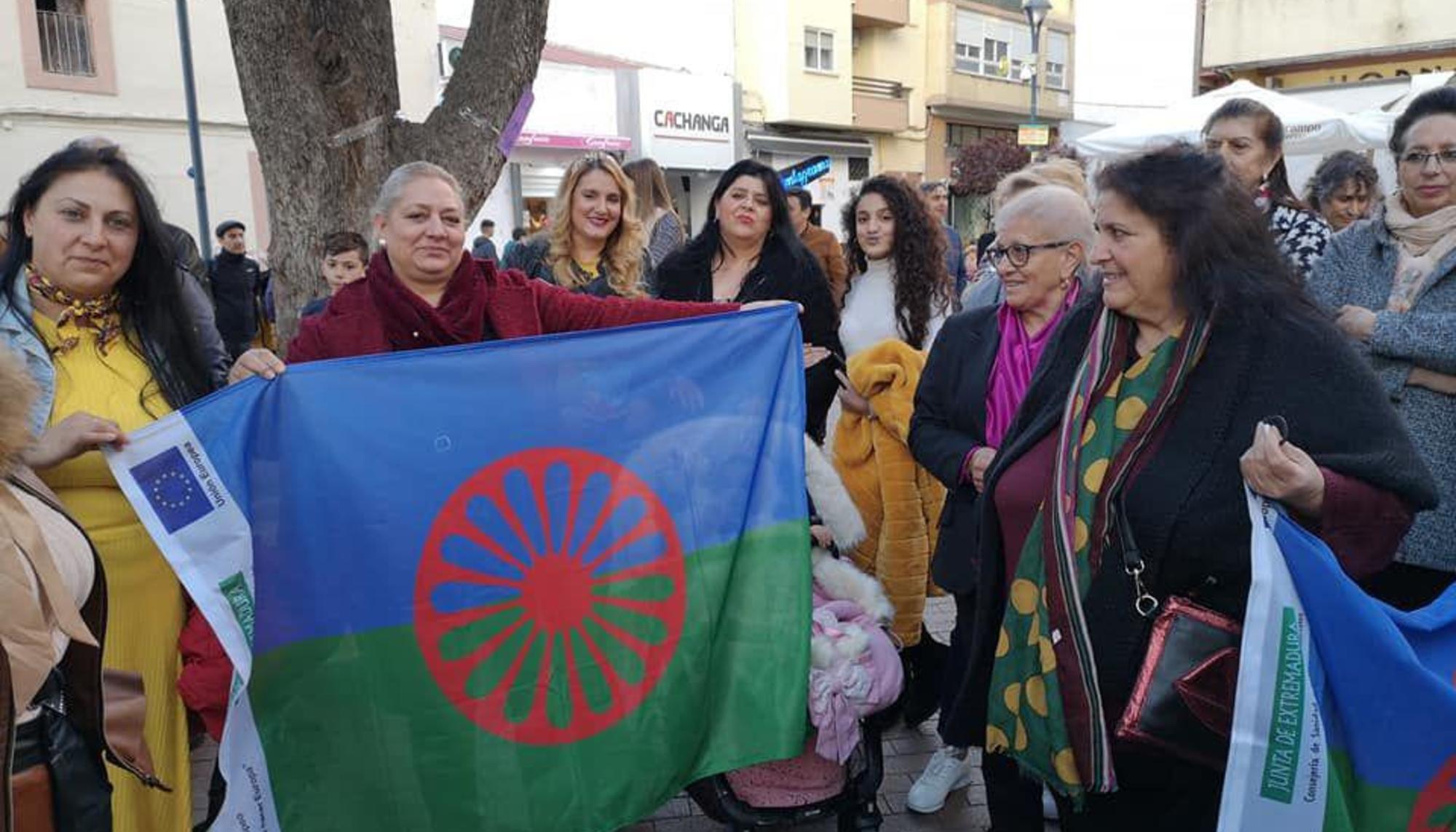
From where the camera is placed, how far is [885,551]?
3.65 m

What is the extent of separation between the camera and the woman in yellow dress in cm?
254

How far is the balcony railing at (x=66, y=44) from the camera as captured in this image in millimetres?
15422

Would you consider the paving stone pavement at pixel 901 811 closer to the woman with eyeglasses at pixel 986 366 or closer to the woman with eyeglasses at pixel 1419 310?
the woman with eyeglasses at pixel 986 366

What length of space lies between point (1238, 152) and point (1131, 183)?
2029 millimetres

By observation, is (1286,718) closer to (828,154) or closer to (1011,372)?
(1011,372)

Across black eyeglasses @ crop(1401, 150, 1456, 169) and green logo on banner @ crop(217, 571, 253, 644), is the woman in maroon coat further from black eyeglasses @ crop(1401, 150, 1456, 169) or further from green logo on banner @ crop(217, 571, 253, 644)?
black eyeglasses @ crop(1401, 150, 1456, 169)

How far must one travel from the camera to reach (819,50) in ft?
90.0

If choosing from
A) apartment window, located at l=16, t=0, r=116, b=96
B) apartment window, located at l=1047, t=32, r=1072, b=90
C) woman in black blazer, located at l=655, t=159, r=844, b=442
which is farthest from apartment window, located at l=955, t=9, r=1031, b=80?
woman in black blazer, located at l=655, t=159, r=844, b=442

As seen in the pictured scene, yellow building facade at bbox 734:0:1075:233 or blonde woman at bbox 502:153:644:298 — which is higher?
yellow building facade at bbox 734:0:1075:233

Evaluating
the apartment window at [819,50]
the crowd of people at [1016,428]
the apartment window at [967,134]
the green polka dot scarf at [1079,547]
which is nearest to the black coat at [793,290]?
the crowd of people at [1016,428]

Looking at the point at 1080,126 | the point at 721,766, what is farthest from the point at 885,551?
the point at 1080,126

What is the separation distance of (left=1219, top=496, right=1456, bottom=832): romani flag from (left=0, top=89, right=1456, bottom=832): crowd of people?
0.13 metres

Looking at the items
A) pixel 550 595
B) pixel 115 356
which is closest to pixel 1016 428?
pixel 550 595

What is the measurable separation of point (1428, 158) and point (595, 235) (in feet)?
9.28
